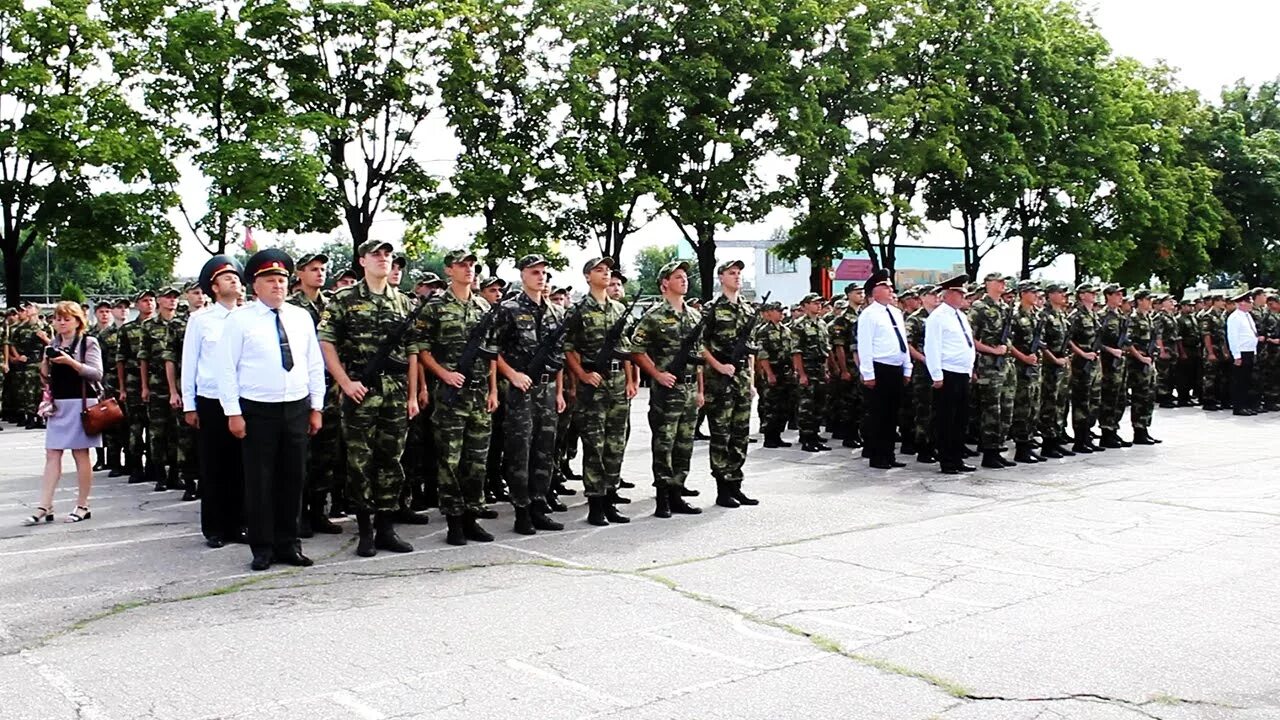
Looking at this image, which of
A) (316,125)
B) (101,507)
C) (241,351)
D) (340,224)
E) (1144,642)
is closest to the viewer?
(1144,642)

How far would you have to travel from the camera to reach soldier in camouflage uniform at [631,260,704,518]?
8672 mm

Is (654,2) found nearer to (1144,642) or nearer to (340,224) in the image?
(340,224)

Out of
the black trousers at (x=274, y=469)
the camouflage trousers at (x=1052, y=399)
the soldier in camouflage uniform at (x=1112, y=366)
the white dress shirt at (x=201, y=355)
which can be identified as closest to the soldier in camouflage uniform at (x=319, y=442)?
the white dress shirt at (x=201, y=355)

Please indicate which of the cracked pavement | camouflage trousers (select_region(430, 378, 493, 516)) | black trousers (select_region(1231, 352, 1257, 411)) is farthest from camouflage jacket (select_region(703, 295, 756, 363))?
black trousers (select_region(1231, 352, 1257, 411))

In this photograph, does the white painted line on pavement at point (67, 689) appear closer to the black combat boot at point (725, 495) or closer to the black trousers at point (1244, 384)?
the black combat boot at point (725, 495)

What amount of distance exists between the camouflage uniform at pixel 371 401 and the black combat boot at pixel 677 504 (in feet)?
7.42

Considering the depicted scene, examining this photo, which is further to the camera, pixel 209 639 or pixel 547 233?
pixel 547 233

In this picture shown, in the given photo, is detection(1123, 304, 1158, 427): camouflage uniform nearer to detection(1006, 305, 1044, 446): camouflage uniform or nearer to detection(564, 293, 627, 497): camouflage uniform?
detection(1006, 305, 1044, 446): camouflage uniform

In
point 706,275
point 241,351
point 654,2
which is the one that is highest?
point 654,2

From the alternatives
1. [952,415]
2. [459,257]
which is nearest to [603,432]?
[459,257]

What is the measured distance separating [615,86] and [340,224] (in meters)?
7.78

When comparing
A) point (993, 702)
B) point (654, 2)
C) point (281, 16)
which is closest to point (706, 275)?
point (654, 2)

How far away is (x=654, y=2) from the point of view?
2861 cm

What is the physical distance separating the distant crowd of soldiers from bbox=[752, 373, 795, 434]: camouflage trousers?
1.58 ft
